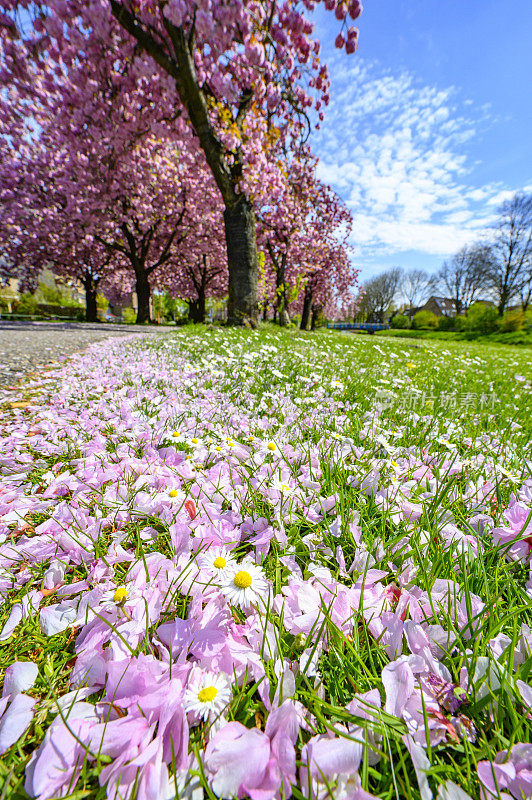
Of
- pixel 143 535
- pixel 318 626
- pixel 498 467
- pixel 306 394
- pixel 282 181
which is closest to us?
pixel 318 626

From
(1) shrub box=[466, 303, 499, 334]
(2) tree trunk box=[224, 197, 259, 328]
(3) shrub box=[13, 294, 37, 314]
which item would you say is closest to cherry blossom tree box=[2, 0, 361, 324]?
(2) tree trunk box=[224, 197, 259, 328]

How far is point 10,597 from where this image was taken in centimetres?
106

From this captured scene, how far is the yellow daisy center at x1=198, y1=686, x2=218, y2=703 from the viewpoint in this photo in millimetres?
740

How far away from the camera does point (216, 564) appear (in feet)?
3.54

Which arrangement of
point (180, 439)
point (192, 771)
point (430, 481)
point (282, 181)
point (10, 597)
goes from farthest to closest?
point (282, 181)
point (180, 439)
point (430, 481)
point (10, 597)
point (192, 771)

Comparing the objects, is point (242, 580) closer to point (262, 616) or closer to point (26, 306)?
point (262, 616)

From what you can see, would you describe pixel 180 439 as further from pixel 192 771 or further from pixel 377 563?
pixel 192 771

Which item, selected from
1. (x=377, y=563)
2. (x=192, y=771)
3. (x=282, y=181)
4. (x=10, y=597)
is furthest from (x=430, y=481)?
(x=282, y=181)

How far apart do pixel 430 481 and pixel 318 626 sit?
1.04 metres

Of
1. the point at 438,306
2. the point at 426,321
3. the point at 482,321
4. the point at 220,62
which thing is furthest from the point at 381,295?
the point at 220,62

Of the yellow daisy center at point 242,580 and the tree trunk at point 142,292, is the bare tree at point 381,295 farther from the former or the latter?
the yellow daisy center at point 242,580

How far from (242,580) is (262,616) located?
111mm

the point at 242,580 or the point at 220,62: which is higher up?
the point at 220,62

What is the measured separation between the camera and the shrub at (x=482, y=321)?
3072 centimetres
